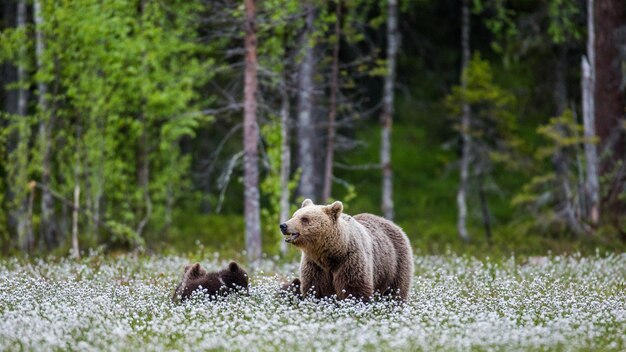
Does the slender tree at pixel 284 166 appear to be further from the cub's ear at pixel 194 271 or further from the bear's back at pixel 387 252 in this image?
the bear's back at pixel 387 252

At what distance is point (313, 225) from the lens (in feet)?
37.2

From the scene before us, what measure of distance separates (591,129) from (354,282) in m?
15.0

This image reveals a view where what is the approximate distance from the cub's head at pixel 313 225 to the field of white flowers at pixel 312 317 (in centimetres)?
78

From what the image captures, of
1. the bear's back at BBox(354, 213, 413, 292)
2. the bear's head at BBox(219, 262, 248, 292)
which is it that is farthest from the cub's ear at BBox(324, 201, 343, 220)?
the bear's head at BBox(219, 262, 248, 292)

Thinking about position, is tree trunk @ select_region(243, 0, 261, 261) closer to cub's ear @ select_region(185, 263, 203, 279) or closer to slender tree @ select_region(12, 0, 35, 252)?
slender tree @ select_region(12, 0, 35, 252)

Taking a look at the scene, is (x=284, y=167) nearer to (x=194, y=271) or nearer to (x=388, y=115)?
(x=388, y=115)

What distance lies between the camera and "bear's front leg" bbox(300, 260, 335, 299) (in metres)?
11.8

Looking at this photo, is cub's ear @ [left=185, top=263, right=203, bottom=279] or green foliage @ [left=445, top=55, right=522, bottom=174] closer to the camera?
cub's ear @ [left=185, top=263, right=203, bottom=279]

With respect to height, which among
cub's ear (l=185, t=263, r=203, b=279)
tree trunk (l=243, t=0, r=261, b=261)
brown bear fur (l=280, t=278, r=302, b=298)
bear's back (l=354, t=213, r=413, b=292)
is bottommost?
brown bear fur (l=280, t=278, r=302, b=298)

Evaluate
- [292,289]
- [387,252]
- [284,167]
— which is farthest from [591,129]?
[292,289]

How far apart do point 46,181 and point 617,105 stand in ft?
49.6

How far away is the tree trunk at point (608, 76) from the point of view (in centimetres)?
2439

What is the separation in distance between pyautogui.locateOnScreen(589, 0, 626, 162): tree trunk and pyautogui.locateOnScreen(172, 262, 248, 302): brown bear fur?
47.6 ft

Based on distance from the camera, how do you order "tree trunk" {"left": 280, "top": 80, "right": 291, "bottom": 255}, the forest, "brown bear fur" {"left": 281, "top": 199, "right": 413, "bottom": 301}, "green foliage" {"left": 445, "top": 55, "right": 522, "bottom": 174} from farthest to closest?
1. "green foliage" {"left": 445, "top": 55, "right": 522, "bottom": 174}
2. "tree trunk" {"left": 280, "top": 80, "right": 291, "bottom": 255}
3. the forest
4. "brown bear fur" {"left": 281, "top": 199, "right": 413, "bottom": 301}
